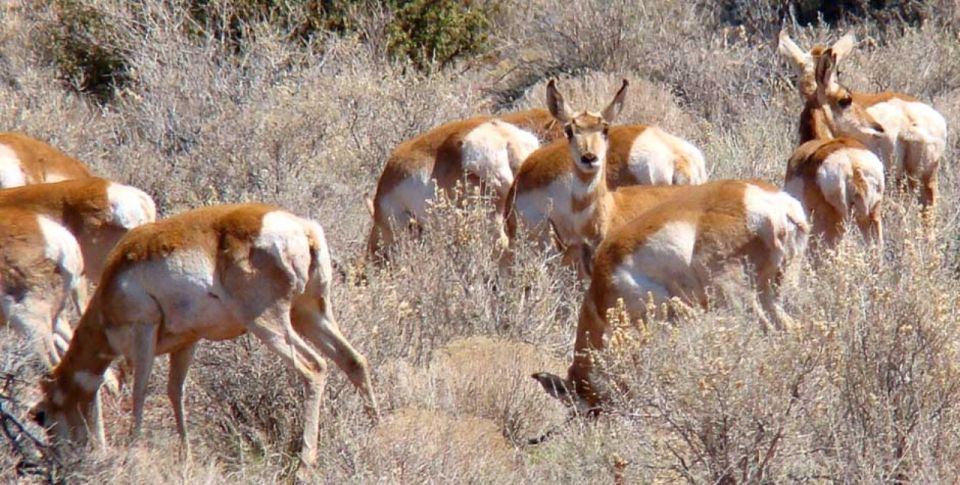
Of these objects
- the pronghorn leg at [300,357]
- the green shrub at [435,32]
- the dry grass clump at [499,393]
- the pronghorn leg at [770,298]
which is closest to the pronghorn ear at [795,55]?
the pronghorn leg at [770,298]

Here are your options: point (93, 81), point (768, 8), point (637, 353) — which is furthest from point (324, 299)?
point (768, 8)

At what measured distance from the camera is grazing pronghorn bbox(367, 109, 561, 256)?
37.9ft

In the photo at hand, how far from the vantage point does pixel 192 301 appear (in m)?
7.68

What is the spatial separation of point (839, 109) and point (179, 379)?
5816 millimetres

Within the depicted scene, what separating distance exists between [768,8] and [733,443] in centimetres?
1390

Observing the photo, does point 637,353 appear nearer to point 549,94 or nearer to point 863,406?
point 863,406

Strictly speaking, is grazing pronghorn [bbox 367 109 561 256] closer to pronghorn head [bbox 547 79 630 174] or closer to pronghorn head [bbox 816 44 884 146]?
pronghorn head [bbox 547 79 630 174]

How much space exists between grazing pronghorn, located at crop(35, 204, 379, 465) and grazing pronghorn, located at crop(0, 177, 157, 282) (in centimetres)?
159

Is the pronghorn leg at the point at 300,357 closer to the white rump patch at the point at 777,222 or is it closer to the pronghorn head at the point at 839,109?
the white rump patch at the point at 777,222

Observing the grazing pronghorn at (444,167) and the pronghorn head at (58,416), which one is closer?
the pronghorn head at (58,416)

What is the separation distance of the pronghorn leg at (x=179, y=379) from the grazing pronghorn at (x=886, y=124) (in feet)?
17.9

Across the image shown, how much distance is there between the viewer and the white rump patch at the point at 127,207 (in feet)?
30.9

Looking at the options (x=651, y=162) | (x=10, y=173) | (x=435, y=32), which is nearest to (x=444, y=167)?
(x=651, y=162)

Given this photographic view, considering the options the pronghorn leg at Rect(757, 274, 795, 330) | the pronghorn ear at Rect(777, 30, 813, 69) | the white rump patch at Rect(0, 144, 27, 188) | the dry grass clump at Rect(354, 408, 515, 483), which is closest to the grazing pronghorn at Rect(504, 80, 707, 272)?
the pronghorn ear at Rect(777, 30, 813, 69)
